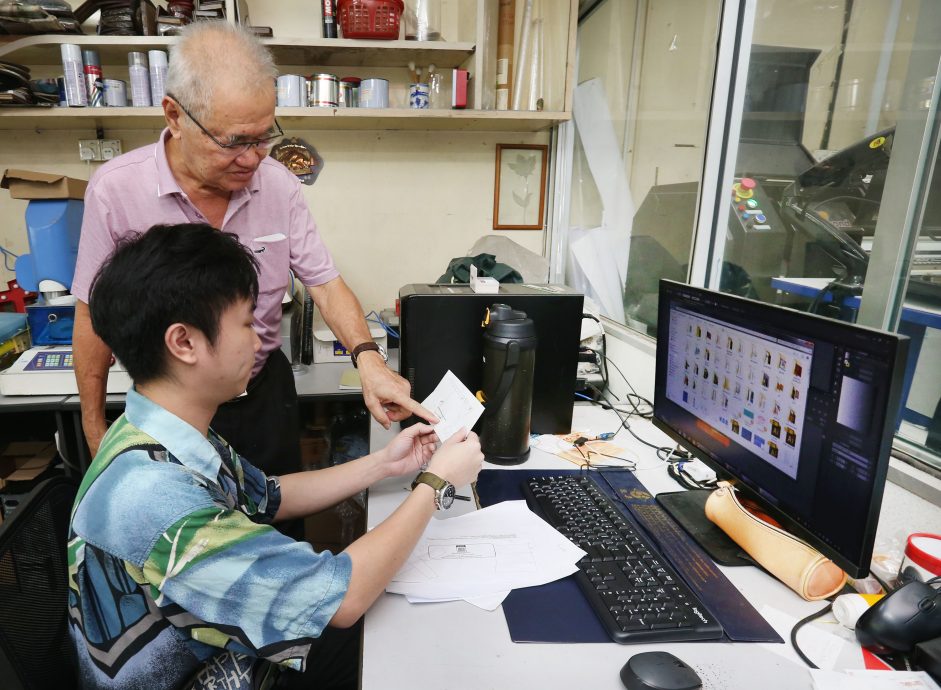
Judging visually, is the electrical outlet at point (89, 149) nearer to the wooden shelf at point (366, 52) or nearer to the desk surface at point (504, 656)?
the wooden shelf at point (366, 52)

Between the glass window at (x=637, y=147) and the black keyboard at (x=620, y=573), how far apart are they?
1.01 meters

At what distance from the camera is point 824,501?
2.62 feet

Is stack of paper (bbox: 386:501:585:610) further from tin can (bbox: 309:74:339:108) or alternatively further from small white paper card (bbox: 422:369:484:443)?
tin can (bbox: 309:74:339:108)

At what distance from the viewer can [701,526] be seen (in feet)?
3.39

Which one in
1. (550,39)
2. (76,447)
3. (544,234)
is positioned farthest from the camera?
(544,234)

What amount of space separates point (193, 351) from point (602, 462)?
0.91m

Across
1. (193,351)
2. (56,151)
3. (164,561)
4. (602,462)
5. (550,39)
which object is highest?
(550,39)

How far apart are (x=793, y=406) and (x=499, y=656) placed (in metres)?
0.56

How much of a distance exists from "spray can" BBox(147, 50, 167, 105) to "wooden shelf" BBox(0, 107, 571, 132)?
0.08m

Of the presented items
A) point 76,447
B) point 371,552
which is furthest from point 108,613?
point 76,447

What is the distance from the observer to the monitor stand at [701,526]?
3.11 ft

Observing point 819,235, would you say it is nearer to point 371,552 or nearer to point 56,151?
point 371,552

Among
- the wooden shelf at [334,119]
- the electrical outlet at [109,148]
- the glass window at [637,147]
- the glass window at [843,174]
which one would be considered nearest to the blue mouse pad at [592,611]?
the glass window at [843,174]

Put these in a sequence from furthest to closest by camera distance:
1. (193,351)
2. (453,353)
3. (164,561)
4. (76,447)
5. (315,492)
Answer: (76,447)
(453,353)
(315,492)
(193,351)
(164,561)
